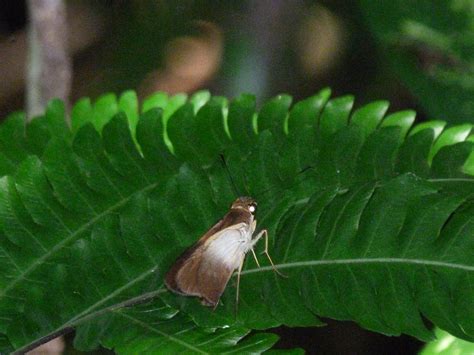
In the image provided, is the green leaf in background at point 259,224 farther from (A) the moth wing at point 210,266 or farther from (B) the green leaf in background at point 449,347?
(B) the green leaf in background at point 449,347

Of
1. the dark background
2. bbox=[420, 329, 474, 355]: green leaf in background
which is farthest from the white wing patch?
the dark background

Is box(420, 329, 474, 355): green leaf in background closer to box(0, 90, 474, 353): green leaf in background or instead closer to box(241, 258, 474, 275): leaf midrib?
box(0, 90, 474, 353): green leaf in background

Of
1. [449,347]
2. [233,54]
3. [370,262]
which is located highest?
[233,54]

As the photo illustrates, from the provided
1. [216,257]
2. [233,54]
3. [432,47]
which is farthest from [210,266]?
[233,54]

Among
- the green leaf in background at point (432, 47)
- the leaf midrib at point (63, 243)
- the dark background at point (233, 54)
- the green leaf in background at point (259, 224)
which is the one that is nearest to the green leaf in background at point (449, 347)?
the green leaf in background at point (259, 224)

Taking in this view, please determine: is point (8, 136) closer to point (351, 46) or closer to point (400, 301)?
point (400, 301)

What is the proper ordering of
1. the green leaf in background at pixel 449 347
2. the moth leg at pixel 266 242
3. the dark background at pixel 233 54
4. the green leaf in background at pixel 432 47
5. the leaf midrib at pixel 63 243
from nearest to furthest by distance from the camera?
1. the moth leg at pixel 266 242
2. the leaf midrib at pixel 63 243
3. the green leaf in background at pixel 449 347
4. the green leaf in background at pixel 432 47
5. the dark background at pixel 233 54

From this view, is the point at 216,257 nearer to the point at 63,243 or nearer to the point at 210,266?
the point at 210,266

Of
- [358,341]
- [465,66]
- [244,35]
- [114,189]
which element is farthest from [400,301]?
[244,35]
